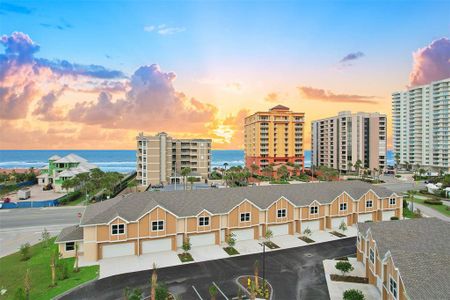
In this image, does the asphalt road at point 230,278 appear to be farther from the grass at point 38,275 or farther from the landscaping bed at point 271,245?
the grass at point 38,275

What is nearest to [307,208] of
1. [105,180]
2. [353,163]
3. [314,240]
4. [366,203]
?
[314,240]

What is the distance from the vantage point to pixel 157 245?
38125mm

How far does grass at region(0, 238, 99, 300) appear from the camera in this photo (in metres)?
28.1

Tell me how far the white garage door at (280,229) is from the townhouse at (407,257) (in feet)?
41.4

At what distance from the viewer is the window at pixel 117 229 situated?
3600 cm

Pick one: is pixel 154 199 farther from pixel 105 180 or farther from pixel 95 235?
pixel 105 180

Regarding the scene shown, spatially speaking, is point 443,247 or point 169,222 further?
point 169,222

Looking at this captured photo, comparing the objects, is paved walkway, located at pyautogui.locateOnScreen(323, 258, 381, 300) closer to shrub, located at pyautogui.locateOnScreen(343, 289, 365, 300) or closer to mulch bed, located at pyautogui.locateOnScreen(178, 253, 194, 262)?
shrub, located at pyautogui.locateOnScreen(343, 289, 365, 300)

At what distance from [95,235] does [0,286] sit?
9.98 m

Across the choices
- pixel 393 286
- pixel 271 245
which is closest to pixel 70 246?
pixel 271 245

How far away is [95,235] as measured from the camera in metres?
35.5

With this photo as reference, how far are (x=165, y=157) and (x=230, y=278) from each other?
76.3 metres

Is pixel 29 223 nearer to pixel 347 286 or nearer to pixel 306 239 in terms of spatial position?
pixel 306 239

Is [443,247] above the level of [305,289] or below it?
above
